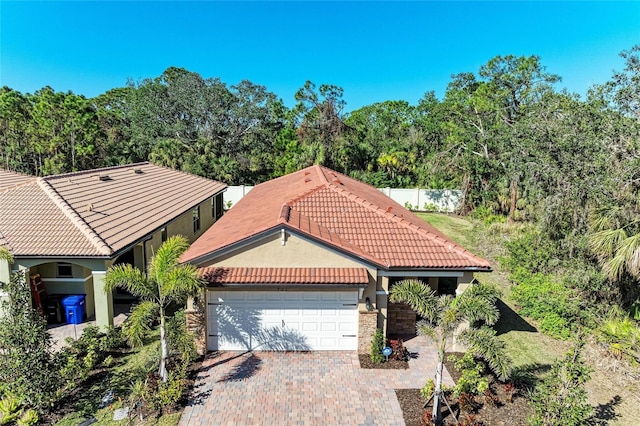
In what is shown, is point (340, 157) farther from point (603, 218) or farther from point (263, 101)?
point (603, 218)

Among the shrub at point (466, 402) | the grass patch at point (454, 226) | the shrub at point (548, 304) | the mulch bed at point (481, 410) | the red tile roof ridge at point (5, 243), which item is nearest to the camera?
the mulch bed at point (481, 410)

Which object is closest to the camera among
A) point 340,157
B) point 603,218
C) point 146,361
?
point 146,361

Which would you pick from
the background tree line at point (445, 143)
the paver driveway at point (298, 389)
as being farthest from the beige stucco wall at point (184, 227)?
the background tree line at point (445, 143)

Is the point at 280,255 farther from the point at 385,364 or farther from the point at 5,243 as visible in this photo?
the point at 5,243

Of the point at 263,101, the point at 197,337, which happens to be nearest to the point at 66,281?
the point at 197,337

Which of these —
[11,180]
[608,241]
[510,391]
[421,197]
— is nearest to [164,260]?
[510,391]

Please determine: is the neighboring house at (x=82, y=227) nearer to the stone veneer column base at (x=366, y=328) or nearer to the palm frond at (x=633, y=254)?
the stone veneer column base at (x=366, y=328)

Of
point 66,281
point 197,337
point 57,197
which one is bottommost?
point 197,337

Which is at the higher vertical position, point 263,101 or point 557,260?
point 263,101

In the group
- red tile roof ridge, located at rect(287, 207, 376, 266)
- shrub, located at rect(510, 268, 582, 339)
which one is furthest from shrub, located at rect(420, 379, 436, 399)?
shrub, located at rect(510, 268, 582, 339)
